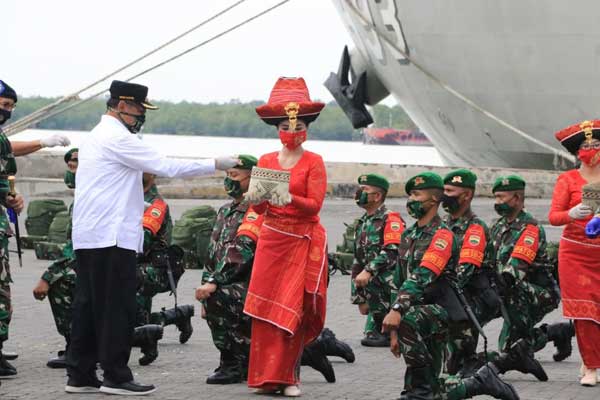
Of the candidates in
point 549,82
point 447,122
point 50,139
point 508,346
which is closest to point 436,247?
point 508,346

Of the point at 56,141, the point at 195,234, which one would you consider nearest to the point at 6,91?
the point at 56,141

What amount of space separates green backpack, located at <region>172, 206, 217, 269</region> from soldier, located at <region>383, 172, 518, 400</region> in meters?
8.00

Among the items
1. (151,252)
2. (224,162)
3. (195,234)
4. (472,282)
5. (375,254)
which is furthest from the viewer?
(195,234)

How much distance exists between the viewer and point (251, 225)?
374 inches

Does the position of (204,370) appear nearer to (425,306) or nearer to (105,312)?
(105,312)

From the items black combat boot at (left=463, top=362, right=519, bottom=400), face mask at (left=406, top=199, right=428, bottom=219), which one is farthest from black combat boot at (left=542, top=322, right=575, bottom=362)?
black combat boot at (left=463, top=362, right=519, bottom=400)

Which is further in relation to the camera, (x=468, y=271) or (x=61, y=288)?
(x=61, y=288)

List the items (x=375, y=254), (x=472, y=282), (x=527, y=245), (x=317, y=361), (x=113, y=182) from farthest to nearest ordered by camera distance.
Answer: (x=375, y=254) → (x=527, y=245) → (x=317, y=361) → (x=472, y=282) → (x=113, y=182)

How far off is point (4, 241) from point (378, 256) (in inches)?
111

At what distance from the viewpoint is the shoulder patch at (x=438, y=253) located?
8333mm

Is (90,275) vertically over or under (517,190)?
under

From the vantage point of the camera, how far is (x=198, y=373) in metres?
9.87

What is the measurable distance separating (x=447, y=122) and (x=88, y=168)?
61.3 feet

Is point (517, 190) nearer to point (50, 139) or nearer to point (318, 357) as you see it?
point (318, 357)
